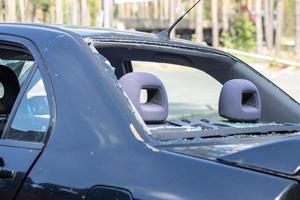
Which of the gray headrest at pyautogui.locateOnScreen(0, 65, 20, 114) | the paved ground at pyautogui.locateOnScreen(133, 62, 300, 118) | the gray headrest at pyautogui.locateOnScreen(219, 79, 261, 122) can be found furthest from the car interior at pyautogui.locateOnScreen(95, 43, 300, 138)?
the paved ground at pyautogui.locateOnScreen(133, 62, 300, 118)

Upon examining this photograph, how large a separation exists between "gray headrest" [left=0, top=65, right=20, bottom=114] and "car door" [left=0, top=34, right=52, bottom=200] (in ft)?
2.52

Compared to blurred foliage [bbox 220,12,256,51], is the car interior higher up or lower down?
higher up

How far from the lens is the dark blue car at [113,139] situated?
2.36 metres

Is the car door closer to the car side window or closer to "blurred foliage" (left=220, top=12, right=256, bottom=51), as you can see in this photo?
the car side window

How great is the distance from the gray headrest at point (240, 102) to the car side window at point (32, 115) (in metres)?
1.17

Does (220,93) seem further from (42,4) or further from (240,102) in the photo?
(42,4)

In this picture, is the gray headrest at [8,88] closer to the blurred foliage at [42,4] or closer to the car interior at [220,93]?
the car interior at [220,93]

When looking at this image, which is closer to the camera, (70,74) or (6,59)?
(70,74)

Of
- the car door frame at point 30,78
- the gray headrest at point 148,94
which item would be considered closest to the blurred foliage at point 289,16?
the gray headrest at point 148,94

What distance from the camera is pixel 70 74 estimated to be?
2912mm

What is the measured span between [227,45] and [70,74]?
33708mm

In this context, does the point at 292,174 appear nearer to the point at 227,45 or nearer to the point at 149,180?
the point at 149,180

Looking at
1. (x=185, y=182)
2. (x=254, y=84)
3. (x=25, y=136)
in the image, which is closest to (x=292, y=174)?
(x=185, y=182)

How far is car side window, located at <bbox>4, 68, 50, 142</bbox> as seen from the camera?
3012mm
